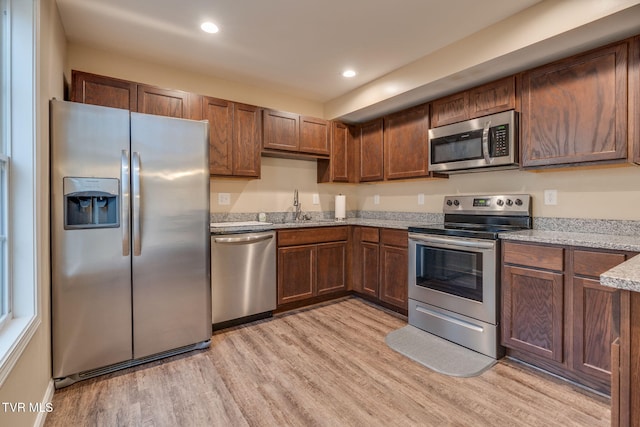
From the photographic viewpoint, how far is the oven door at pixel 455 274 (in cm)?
227

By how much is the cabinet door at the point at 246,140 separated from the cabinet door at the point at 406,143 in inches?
57.5

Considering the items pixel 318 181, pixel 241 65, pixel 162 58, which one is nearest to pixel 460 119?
pixel 318 181

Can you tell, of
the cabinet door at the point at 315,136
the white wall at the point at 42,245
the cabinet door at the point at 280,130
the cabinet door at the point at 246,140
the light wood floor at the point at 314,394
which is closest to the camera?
the white wall at the point at 42,245

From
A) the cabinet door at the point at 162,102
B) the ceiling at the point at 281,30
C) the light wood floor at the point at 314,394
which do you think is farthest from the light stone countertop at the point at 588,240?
the ceiling at the point at 281,30

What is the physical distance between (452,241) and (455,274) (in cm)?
29

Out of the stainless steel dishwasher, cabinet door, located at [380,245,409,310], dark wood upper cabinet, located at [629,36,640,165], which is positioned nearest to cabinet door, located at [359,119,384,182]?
cabinet door, located at [380,245,409,310]

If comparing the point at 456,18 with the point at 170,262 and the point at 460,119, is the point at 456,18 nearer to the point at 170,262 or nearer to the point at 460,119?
the point at 460,119

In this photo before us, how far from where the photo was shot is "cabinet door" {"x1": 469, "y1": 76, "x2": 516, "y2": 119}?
2449 millimetres

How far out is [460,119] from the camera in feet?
9.19

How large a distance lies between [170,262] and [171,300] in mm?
288

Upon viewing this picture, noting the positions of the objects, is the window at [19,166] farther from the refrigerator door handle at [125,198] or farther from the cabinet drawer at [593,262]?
the cabinet drawer at [593,262]

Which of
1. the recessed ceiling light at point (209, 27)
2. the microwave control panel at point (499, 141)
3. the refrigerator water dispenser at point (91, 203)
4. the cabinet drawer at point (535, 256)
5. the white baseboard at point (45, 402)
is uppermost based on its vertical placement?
the recessed ceiling light at point (209, 27)

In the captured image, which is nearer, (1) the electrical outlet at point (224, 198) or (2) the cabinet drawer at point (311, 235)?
(2) the cabinet drawer at point (311, 235)

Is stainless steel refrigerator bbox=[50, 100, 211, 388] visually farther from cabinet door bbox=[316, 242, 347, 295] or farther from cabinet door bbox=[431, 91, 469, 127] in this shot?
cabinet door bbox=[431, 91, 469, 127]
